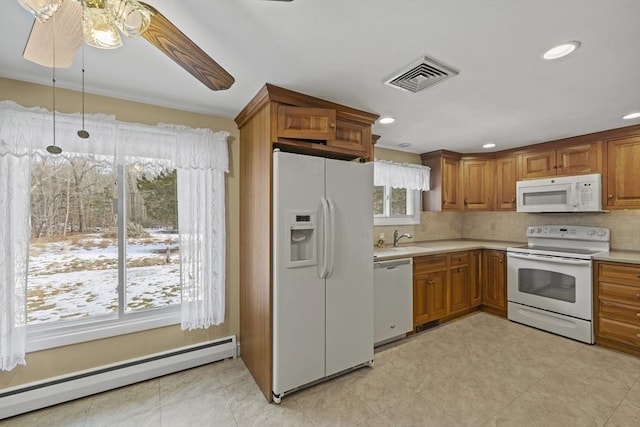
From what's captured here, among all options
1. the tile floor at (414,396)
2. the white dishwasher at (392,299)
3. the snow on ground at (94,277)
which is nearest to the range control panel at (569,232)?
the tile floor at (414,396)

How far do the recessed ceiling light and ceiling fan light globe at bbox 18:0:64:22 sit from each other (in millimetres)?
2306

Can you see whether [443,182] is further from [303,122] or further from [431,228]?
[303,122]

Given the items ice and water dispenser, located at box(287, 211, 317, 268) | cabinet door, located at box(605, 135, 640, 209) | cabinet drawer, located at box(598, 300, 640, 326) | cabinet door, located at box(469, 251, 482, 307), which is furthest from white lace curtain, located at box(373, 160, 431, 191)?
cabinet drawer, located at box(598, 300, 640, 326)

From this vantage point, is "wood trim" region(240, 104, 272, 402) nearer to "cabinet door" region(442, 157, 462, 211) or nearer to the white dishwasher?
the white dishwasher

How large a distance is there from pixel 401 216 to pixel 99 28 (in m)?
3.66

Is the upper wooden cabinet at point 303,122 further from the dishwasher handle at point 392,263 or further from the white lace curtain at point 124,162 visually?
the dishwasher handle at point 392,263

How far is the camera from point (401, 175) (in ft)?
12.4

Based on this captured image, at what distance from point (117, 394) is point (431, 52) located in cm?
323

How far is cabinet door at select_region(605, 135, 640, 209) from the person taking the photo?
2.95 metres

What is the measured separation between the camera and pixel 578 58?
1.70 metres

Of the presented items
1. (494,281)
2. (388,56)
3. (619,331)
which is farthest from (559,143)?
(388,56)

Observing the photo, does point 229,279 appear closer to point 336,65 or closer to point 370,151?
point 370,151

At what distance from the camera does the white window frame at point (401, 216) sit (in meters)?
3.82

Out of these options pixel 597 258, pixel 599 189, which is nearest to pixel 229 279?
pixel 597 258
